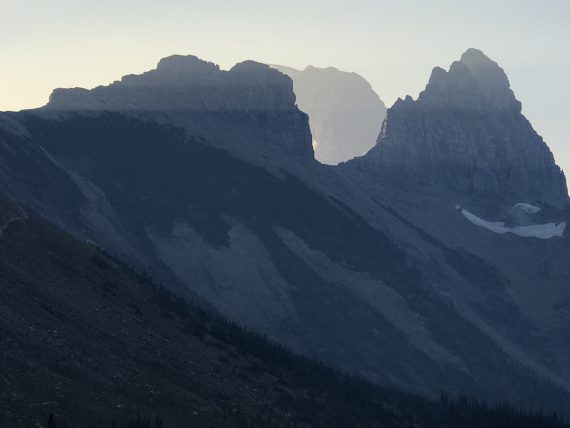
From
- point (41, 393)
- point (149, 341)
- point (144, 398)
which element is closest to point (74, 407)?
point (41, 393)

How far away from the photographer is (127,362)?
10850cm

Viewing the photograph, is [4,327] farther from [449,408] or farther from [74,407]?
[449,408]

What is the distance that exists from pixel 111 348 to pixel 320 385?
3465 cm

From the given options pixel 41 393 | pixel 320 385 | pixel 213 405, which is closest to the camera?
pixel 41 393

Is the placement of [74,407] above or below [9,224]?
below

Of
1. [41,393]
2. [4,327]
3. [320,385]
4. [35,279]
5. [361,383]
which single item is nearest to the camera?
[41,393]

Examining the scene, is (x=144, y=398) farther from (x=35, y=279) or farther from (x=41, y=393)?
(x=35, y=279)

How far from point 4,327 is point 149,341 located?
22.2m

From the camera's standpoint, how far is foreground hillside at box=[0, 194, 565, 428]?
309 feet

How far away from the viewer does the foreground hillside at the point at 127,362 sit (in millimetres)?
94125

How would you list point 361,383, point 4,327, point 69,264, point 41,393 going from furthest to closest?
point 361,383, point 69,264, point 4,327, point 41,393

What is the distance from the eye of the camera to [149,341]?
119m

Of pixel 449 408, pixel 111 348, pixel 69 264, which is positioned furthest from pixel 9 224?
pixel 449 408

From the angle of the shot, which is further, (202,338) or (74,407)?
(202,338)
